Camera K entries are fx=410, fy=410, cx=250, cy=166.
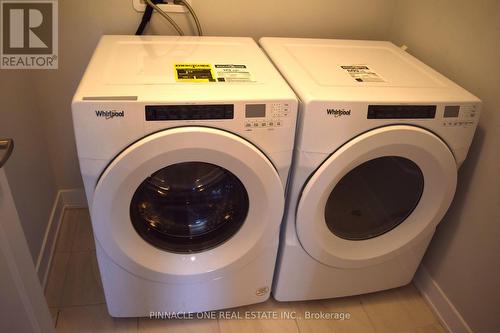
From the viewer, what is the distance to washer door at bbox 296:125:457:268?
3.49 ft

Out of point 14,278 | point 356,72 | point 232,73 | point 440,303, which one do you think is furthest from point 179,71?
point 440,303

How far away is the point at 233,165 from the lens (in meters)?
1.01

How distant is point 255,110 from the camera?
977 millimetres

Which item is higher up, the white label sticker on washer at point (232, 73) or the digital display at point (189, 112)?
the white label sticker on washer at point (232, 73)

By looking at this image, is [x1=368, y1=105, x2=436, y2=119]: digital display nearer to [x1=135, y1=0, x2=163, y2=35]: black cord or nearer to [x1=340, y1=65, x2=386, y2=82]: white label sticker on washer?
[x1=340, y1=65, x2=386, y2=82]: white label sticker on washer

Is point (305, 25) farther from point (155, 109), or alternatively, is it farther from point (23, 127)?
point (23, 127)

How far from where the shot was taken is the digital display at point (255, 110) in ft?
3.18

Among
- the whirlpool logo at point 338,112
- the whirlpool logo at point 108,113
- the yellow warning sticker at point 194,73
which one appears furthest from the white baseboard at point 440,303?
the whirlpool logo at point 108,113

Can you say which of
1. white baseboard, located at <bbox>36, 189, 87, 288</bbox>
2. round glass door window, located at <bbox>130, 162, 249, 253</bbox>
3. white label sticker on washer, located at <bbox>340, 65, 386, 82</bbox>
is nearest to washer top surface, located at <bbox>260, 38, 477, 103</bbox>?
white label sticker on washer, located at <bbox>340, 65, 386, 82</bbox>

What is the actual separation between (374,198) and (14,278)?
0.99 meters

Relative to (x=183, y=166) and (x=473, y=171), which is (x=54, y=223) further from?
(x=473, y=171)

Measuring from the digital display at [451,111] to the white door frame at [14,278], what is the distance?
3.31ft

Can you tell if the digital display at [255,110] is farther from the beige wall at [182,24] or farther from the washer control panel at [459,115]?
the beige wall at [182,24]

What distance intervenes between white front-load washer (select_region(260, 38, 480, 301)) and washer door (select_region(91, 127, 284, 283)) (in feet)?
0.40
